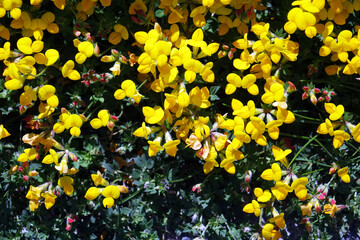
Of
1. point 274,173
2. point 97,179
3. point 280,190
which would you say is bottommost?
point 97,179

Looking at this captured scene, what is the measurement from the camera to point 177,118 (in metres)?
3.00

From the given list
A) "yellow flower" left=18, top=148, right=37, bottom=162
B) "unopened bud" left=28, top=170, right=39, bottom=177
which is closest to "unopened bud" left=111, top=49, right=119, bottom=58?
"yellow flower" left=18, top=148, right=37, bottom=162

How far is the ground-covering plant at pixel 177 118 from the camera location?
9.00 feet

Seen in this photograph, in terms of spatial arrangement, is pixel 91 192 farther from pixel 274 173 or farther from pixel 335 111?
pixel 335 111

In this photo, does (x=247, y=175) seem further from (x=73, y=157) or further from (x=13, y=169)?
(x=13, y=169)

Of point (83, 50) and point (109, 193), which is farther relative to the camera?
point (109, 193)

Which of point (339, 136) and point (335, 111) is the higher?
point (335, 111)

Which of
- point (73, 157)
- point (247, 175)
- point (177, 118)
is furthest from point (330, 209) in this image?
point (73, 157)

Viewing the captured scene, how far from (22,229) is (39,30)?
1451 mm

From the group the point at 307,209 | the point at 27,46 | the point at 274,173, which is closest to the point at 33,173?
the point at 27,46

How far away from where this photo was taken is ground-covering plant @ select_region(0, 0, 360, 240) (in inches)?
108

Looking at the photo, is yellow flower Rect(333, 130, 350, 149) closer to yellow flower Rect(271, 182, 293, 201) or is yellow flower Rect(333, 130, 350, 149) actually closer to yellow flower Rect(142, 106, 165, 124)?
yellow flower Rect(271, 182, 293, 201)

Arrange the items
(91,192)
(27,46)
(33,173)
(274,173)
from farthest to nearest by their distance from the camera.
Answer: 1. (33,173)
2. (91,192)
3. (274,173)
4. (27,46)

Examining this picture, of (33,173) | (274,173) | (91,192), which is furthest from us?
(33,173)
